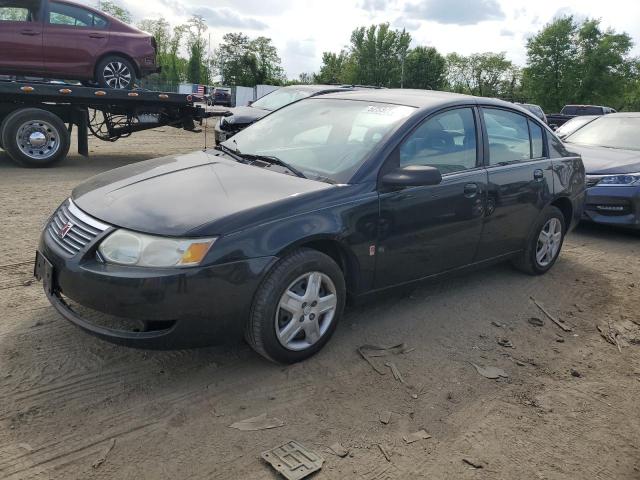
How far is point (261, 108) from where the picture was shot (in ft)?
37.9

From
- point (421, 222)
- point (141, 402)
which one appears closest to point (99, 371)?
point (141, 402)

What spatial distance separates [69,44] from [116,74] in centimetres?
92

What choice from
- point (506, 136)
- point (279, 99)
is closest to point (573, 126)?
point (506, 136)

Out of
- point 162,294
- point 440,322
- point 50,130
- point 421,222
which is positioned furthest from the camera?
point 50,130

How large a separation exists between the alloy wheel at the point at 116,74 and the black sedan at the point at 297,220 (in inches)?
275

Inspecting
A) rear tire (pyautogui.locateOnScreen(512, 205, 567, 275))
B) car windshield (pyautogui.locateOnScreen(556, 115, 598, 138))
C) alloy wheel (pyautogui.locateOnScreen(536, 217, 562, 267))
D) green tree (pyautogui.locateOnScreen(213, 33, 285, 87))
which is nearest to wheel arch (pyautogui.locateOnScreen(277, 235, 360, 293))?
rear tire (pyautogui.locateOnScreen(512, 205, 567, 275))

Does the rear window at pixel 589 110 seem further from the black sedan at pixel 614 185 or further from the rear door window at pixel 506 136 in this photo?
the rear door window at pixel 506 136

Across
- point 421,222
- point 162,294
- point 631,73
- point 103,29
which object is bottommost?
point 162,294

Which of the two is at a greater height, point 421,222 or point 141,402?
point 421,222

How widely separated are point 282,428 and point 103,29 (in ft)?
31.0

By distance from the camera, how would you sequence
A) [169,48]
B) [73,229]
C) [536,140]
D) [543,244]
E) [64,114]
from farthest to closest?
[169,48]
[64,114]
[543,244]
[536,140]
[73,229]

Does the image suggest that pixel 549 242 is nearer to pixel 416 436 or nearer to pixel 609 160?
pixel 609 160

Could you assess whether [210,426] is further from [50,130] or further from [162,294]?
[50,130]

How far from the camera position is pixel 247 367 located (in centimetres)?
329
